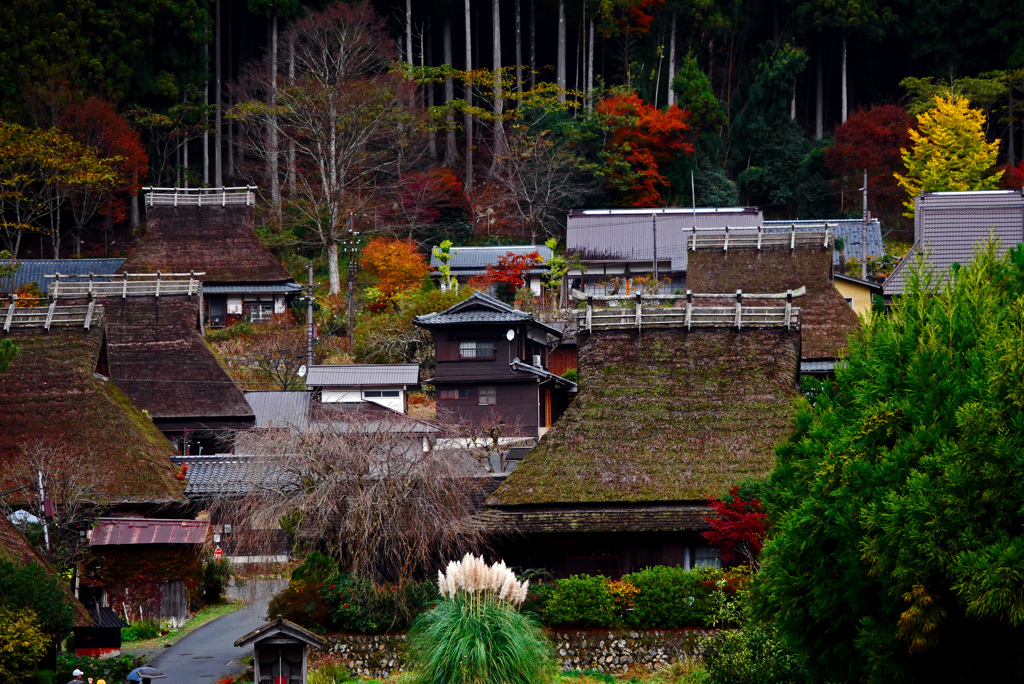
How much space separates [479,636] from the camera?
15.8 metres

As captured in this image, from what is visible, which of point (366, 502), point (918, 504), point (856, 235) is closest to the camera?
point (918, 504)

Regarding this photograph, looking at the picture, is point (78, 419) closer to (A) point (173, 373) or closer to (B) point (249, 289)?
(A) point (173, 373)

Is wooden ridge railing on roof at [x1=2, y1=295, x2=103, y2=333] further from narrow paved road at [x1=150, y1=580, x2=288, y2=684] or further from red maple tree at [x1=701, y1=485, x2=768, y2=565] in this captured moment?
red maple tree at [x1=701, y1=485, x2=768, y2=565]

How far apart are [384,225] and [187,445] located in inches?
717

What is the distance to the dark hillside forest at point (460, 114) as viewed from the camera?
155 feet

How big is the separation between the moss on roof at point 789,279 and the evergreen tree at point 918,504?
1722 centimetres

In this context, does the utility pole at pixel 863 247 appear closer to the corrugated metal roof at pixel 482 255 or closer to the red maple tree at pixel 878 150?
the red maple tree at pixel 878 150

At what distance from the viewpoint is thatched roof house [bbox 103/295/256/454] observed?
3281 centimetres

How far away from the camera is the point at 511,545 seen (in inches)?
887

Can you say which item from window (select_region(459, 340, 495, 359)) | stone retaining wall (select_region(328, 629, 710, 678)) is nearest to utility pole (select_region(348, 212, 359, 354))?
window (select_region(459, 340, 495, 359))

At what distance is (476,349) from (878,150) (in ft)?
75.1

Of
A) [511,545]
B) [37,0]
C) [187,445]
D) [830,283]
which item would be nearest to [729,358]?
[511,545]

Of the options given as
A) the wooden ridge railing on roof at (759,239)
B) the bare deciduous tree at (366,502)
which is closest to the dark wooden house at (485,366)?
the wooden ridge railing on roof at (759,239)

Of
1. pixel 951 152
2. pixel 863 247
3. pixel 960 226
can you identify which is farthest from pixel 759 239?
pixel 951 152
